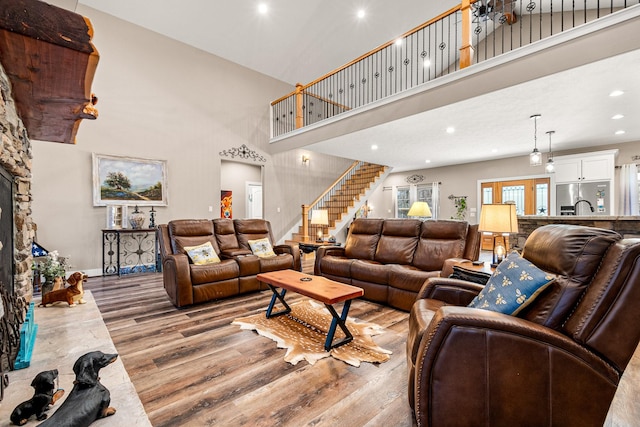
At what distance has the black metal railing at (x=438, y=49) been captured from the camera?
5.11m

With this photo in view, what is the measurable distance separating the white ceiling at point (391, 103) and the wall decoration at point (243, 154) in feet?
2.24

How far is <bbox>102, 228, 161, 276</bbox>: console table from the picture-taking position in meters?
5.18

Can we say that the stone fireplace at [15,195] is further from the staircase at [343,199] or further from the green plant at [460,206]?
the green plant at [460,206]

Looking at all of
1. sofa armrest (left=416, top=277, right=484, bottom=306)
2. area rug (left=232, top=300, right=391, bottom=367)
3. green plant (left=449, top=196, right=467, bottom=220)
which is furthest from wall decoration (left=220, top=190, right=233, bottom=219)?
sofa armrest (left=416, top=277, right=484, bottom=306)

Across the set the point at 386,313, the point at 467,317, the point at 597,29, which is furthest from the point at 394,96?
the point at 467,317

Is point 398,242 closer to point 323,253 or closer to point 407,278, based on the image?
point 407,278

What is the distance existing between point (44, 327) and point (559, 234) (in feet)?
11.9

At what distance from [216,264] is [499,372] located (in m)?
3.13

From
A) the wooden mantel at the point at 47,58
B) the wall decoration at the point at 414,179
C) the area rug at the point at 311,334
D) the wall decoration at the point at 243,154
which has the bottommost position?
the area rug at the point at 311,334

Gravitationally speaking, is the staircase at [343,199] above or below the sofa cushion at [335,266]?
above

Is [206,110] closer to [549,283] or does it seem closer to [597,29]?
[597,29]

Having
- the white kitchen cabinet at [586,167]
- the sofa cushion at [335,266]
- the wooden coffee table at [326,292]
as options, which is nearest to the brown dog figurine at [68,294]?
the wooden coffee table at [326,292]

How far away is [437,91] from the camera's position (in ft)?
13.3

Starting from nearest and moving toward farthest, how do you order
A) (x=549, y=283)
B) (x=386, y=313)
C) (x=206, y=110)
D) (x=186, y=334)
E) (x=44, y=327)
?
(x=549, y=283)
(x=44, y=327)
(x=186, y=334)
(x=386, y=313)
(x=206, y=110)
